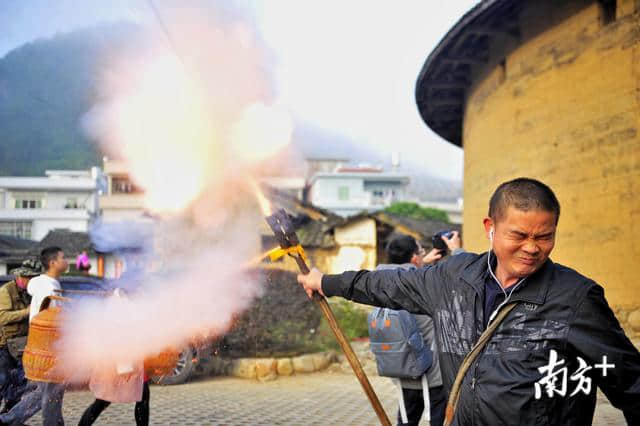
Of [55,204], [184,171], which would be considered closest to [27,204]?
[55,204]

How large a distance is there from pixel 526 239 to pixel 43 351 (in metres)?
4.17

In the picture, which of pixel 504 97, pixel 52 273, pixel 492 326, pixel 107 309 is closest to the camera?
pixel 492 326

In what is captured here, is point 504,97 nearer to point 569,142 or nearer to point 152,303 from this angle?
point 569,142

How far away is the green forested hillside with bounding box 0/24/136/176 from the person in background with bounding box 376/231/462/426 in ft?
14.7

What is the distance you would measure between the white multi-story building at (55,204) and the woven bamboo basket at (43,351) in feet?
85.5

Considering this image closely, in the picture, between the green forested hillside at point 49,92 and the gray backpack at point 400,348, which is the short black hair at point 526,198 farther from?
the green forested hillside at point 49,92

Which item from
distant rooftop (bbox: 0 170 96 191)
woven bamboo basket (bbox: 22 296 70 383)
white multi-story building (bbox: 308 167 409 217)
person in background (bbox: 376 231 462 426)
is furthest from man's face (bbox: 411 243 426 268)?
white multi-story building (bbox: 308 167 409 217)

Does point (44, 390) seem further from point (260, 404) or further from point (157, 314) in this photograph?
point (260, 404)

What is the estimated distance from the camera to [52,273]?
229 inches

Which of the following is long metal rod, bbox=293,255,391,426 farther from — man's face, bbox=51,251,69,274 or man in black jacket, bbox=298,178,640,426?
man's face, bbox=51,251,69,274

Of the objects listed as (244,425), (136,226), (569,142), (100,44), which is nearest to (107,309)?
(244,425)

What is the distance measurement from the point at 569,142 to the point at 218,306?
7.27 meters

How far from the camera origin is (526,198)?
242 cm

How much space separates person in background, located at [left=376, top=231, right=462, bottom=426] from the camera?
4316 mm
